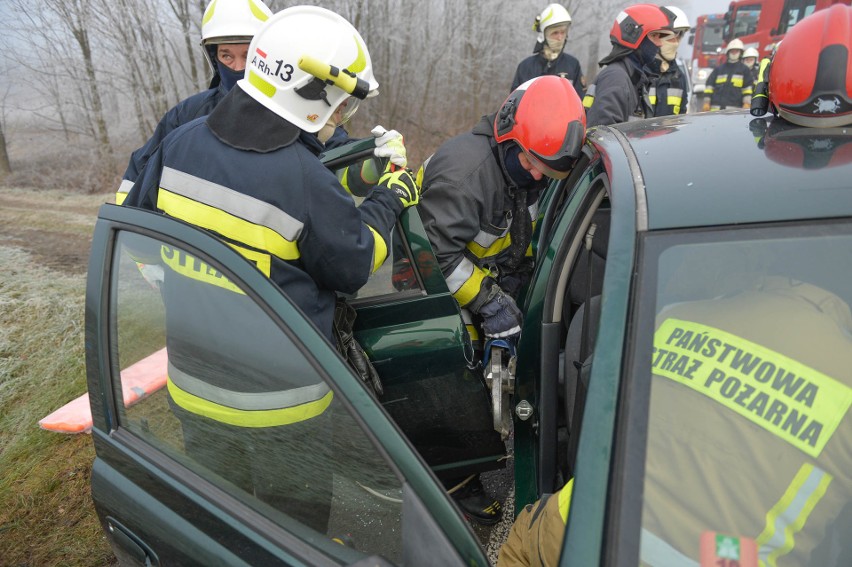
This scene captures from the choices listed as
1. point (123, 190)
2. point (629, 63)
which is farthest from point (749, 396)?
point (629, 63)

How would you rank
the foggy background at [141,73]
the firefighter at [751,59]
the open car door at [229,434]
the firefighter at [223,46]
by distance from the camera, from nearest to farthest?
the open car door at [229,434] → the firefighter at [223,46] → the foggy background at [141,73] → the firefighter at [751,59]

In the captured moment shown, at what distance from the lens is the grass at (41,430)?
2383 mm

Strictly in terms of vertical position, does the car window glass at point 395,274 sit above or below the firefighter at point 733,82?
above

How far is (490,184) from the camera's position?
91.5 inches

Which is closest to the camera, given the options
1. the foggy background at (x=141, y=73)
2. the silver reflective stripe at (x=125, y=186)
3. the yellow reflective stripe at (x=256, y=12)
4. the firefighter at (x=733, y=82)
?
the silver reflective stripe at (x=125, y=186)

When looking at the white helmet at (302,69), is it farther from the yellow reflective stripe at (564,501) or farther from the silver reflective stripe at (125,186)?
the yellow reflective stripe at (564,501)

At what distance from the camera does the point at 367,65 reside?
185 cm

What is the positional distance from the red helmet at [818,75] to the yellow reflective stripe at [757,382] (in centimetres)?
89

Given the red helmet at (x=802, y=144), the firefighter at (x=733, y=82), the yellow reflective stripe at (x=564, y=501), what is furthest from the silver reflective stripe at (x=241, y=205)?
the firefighter at (x=733, y=82)

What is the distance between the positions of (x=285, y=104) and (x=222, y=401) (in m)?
0.83

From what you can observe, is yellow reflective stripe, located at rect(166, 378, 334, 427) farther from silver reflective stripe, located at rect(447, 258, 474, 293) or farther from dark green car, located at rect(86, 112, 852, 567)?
silver reflective stripe, located at rect(447, 258, 474, 293)

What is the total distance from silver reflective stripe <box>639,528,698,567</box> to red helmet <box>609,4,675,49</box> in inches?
155

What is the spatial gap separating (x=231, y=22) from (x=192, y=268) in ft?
6.89

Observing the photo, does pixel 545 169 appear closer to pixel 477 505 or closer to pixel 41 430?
pixel 477 505
